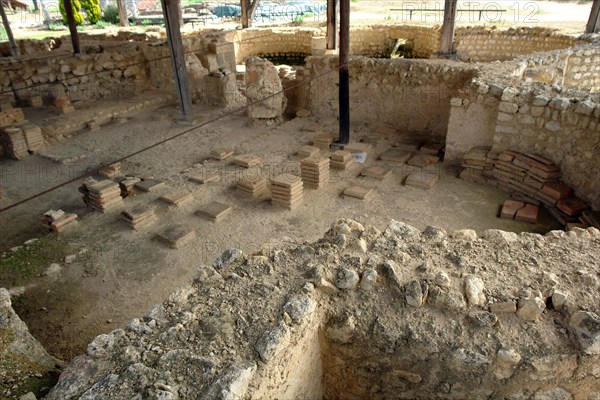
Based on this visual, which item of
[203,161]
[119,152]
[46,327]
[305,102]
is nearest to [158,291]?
[46,327]

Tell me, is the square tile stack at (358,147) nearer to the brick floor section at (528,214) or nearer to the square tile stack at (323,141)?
the square tile stack at (323,141)

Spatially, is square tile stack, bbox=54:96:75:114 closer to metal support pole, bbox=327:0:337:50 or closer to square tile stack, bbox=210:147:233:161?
square tile stack, bbox=210:147:233:161

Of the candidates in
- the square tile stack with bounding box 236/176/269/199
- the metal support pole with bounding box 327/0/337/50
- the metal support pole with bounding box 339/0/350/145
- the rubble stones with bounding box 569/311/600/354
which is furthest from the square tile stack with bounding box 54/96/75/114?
the rubble stones with bounding box 569/311/600/354

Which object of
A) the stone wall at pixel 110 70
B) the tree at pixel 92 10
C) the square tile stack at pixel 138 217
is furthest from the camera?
the tree at pixel 92 10

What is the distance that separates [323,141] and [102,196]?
3.99m

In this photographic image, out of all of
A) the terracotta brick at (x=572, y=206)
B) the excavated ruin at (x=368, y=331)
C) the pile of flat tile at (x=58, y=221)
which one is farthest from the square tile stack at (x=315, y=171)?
the excavated ruin at (x=368, y=331)

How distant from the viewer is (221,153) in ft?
25.1

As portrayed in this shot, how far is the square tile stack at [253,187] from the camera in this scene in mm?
6359

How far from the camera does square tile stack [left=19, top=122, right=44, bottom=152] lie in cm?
850

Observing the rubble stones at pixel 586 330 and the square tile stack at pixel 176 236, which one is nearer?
the rubble stones at pixel 586 330

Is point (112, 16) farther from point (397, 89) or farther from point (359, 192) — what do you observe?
point (359, 192)

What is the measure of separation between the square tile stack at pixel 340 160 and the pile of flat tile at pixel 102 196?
3.46 meters

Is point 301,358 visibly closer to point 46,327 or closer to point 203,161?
point 46,327

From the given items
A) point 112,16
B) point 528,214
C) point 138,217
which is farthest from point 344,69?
point 112,16
